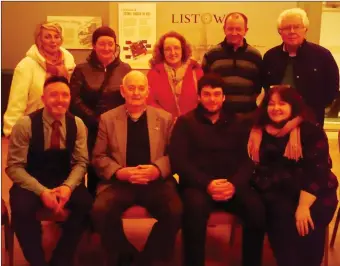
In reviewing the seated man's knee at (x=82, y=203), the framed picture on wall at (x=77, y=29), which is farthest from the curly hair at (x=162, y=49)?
the framed picture on wall at (x=77, y=29)

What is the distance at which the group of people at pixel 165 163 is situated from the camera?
8.30 ft

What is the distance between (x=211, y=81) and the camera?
2.72 metres

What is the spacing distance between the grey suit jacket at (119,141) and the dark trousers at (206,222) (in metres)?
0.27

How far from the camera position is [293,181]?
2.59m

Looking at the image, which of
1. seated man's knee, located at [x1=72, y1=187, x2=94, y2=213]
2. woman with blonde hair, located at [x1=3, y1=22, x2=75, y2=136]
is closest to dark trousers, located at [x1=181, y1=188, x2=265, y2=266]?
seated man's knee, located at [x1=72, y1=187, x2=94, y2=213]

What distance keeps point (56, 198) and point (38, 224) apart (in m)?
0.16

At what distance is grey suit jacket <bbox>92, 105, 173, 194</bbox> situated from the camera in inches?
108

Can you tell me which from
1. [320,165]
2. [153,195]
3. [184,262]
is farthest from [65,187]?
[320,165]

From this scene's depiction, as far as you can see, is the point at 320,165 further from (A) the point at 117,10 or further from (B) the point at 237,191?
(A) the point at 117,10

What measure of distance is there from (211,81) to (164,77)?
50cm

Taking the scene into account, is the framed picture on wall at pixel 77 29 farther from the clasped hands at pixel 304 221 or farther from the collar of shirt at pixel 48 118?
the clasped hands at pixel 304 221

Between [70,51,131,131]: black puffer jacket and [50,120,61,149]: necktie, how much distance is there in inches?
12.9

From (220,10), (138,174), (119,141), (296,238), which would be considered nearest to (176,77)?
(119,141)

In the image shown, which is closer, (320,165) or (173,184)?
(320,165)
